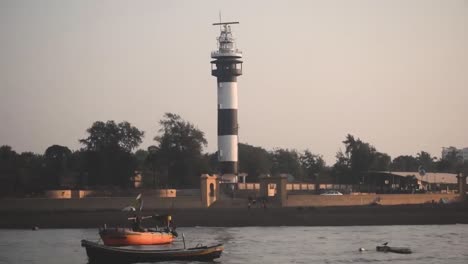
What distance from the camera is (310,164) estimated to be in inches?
5625

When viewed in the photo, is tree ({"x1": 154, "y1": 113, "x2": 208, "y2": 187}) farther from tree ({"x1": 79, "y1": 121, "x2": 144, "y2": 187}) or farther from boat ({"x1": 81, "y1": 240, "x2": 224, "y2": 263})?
boat ({"x1": 81, "y1": 240, "x2": 224, "y2": 263})

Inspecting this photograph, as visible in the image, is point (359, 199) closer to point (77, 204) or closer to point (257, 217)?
point (257, 217)

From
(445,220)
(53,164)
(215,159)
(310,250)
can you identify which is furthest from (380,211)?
(53,164)

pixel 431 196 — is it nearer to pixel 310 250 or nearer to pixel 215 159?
pixel 215 159

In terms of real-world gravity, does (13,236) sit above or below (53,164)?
below

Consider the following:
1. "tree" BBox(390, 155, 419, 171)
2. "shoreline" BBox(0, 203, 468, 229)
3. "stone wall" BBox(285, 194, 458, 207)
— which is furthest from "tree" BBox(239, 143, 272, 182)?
"tree" BBox(390, 155, 419, 171)

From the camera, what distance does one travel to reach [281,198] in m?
82.4

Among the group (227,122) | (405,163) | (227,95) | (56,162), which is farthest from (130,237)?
(405,163)

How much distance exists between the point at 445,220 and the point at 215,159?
4222 centimetres

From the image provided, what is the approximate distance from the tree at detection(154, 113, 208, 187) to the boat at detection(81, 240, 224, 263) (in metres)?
49.9

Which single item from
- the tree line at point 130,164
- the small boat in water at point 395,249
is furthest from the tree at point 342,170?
the small boat in water at point 395,249

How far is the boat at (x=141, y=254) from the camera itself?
157ft

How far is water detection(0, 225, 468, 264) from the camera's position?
5041 centimetres

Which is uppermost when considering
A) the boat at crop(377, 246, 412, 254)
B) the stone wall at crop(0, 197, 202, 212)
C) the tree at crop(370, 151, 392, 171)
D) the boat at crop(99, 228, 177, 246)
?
the tree at crop(370, 151, 392, 171)
